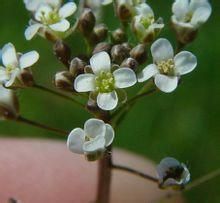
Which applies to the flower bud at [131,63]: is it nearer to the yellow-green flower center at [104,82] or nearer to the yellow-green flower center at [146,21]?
the yellow-green flower center at [104,82]

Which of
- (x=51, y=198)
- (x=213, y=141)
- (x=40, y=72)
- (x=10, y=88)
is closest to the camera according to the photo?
(x=10, y=88)

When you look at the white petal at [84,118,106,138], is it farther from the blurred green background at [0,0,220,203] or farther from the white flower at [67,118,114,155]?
the blurred green background at [0,0,220,203]

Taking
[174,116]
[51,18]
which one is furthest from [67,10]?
[174,116]

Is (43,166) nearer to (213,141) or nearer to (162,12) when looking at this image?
(213,141)

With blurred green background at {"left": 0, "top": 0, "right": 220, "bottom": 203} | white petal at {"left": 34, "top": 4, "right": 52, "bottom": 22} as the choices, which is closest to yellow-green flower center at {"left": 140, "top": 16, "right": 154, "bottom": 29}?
white petal at {"left": 34, "top": 4, "right": 52, "bottom": 22}

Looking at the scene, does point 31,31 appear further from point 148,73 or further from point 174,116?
point 174,116

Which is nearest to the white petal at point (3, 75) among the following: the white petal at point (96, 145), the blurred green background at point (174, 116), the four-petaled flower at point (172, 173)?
the white petal at point (96, 145)

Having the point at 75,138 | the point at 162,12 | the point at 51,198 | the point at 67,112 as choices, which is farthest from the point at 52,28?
the point at 162,12
